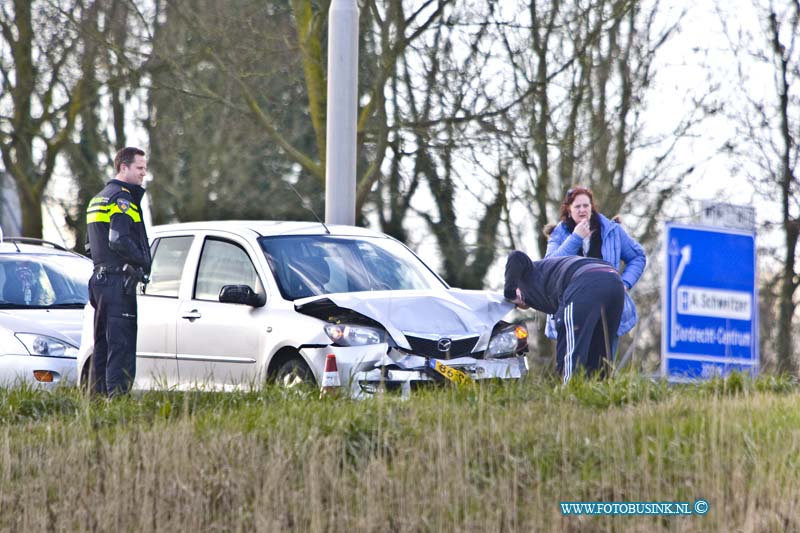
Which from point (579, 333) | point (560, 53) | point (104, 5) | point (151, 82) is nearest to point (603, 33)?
point (560, 53)

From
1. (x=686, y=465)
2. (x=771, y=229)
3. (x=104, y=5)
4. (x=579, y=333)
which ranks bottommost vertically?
(x=686, y=465)

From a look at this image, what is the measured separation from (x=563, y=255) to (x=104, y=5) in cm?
1334

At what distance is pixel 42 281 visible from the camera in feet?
43.1

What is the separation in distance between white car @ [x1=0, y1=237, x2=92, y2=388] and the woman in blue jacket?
161 inches

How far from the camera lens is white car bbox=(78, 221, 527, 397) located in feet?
29.7

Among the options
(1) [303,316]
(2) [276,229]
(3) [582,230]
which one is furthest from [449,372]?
(2) [276,229]

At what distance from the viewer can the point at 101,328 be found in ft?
33.4

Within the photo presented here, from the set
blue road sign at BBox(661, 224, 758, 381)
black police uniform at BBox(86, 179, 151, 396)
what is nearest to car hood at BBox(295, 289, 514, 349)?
black police uniform at BBox(86, 179, 151, 396)

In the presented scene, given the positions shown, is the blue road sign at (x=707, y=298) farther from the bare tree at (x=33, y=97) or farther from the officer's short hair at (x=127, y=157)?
the bare tree at (x=33, y=97)

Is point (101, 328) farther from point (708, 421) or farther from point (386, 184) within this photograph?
point (386, 184)

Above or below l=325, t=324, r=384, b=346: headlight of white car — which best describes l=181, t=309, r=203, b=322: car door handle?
above

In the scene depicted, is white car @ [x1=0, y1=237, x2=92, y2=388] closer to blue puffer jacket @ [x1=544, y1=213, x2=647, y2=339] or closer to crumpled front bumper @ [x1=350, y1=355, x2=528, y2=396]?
crumpled front bumper @ [x1=350, y1=355, x2=528, y2=396]

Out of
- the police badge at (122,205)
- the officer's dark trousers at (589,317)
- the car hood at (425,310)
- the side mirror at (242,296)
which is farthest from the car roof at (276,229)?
the officer's dark trousers at (589,317)

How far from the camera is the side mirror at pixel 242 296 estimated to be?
965 cm
